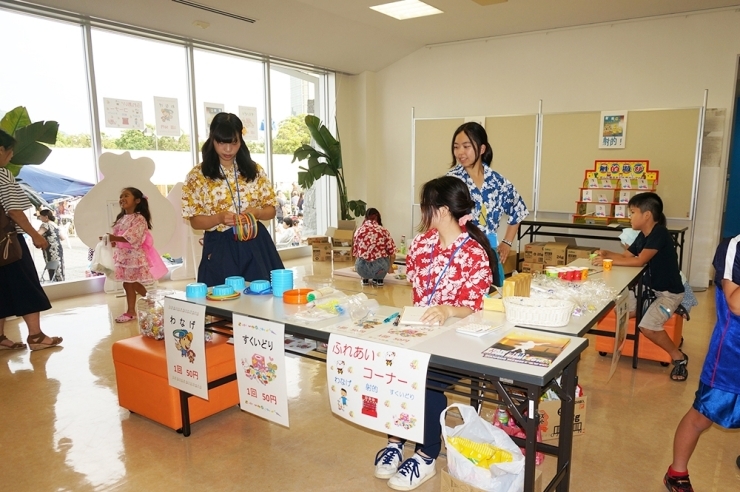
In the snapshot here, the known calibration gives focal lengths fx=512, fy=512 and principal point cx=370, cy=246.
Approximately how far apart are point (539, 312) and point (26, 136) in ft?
17.6

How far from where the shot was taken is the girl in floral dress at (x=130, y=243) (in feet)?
16.2

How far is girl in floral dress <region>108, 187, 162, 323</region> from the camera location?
4945 millimetres

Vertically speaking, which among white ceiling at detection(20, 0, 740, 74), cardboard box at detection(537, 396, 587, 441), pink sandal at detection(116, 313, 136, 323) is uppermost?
white ceiling at detection(20, 0, 740, 74)

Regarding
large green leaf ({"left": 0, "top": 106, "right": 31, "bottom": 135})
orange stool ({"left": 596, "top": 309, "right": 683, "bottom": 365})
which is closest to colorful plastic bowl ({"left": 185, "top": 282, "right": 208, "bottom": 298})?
orange stool ({"left": 596, "top": 309, "right": 683, "bottom": 365})

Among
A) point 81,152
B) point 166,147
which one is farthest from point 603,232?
point 81,152

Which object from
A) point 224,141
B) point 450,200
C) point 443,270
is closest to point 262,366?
point 443,270

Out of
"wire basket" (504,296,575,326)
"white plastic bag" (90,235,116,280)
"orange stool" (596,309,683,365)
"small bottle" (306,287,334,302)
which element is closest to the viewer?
"wire basket" (504,296,575,326)

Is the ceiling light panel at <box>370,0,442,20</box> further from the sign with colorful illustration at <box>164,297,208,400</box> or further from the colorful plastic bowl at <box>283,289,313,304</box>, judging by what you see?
the sign with colorful illustration at <box>164,297,208,400</box>

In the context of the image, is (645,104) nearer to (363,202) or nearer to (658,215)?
(658,215)

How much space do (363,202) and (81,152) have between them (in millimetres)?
4457

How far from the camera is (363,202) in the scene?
29.7ft

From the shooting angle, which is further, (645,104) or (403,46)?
(403,46)

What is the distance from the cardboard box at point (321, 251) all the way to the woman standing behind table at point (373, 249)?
6.50 feet

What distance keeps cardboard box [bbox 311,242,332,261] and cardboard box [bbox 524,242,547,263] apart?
3079mm
